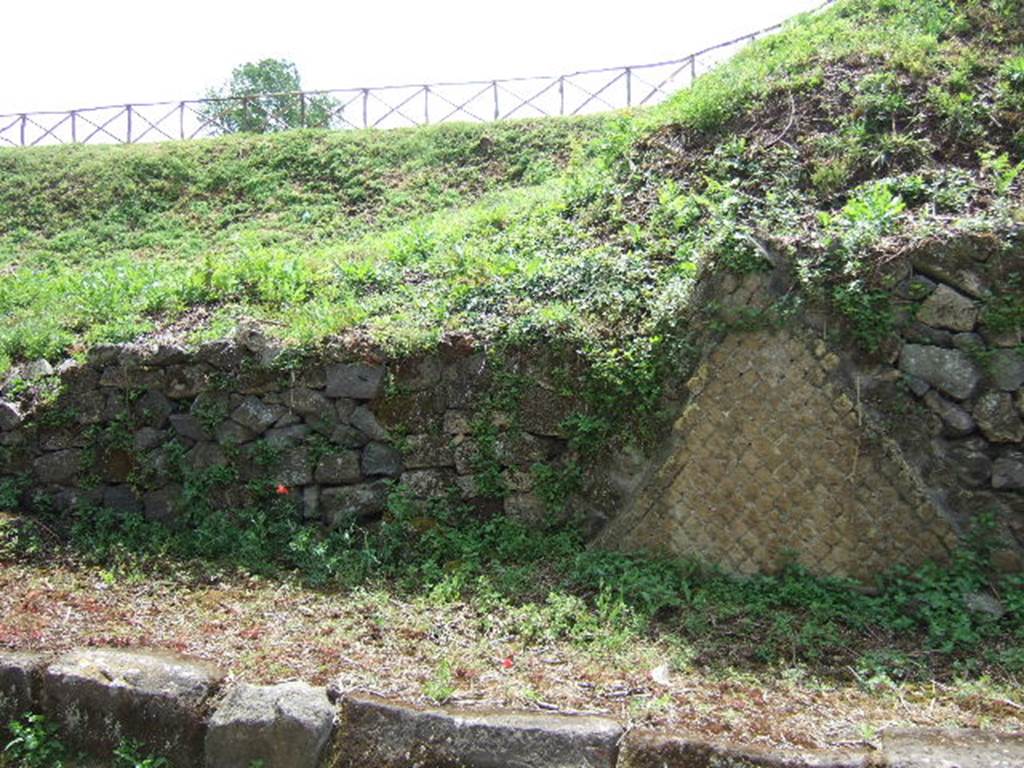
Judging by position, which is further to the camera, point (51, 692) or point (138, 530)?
point (138, 530)

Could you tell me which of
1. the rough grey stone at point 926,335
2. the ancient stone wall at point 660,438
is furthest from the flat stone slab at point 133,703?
the rough grey stone at point 926,335

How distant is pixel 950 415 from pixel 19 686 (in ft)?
18.5

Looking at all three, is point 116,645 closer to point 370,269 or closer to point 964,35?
point 370,269

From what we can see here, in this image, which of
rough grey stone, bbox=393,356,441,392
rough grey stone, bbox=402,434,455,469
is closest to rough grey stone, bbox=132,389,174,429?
rough grey stone, bbox=393,356,441,392

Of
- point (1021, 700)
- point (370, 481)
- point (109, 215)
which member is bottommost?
point (1021, 700)

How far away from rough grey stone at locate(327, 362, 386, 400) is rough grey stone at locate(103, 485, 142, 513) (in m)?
1.88

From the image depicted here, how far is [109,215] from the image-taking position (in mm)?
15758

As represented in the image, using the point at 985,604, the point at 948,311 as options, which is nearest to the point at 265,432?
the point at 948,311

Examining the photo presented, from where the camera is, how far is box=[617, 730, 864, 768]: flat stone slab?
12.9 ft

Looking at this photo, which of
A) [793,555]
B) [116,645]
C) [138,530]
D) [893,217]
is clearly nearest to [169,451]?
[138,530]

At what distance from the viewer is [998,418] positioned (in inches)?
235

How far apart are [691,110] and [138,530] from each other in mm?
6317

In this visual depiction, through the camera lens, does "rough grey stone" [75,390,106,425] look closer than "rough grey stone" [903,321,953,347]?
No

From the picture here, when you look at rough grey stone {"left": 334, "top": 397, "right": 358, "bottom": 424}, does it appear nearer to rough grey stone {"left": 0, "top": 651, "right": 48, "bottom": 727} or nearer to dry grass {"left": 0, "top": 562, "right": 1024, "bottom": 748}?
dry grass {"left": 0, "top": 562, "right": 1024, "bottom": 748}
